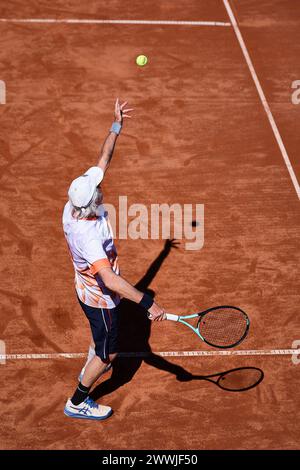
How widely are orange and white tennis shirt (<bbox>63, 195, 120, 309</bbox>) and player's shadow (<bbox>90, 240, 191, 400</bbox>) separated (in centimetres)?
133

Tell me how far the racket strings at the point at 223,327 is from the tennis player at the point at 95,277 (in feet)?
4.01

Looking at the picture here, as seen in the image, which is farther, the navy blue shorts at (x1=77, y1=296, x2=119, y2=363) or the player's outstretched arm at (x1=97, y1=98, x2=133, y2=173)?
the player's outstretched arm at (x1=97, y1=98, x2=133, y2=173)

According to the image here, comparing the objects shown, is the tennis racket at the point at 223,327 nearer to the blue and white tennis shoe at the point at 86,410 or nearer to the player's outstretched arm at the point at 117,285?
the blue and white tennis shoe at the point at 86,410

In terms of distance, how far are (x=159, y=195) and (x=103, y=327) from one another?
3.40 meters

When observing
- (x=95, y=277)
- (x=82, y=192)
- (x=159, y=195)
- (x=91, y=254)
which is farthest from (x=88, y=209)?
(x=159, y=195)

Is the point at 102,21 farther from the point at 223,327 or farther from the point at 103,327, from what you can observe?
the point at 103,327

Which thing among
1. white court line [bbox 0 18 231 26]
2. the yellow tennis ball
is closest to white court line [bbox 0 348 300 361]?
the yellow tennis ball

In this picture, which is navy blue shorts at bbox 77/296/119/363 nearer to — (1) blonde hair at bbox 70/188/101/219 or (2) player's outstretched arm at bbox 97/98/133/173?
(1) blonde hair at bbox 70/188/101/219

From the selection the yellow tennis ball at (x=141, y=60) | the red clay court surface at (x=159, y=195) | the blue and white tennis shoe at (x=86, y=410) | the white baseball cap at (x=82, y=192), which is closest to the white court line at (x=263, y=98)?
the red clay court surface at (x=159, y=195)

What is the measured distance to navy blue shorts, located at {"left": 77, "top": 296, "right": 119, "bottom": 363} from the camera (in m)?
6.10

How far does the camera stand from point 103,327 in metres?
6.15

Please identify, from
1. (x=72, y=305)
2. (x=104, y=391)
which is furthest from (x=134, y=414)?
(x=72, y=305)

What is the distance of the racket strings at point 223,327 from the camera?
7.09m

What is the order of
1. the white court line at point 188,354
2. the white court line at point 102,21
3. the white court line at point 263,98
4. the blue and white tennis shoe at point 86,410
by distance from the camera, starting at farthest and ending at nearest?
the white court line at point 102,21 → the white court line at point 263,98 → the white court line at point 188,354 → the blue and white tennis shoe at point 86,410
